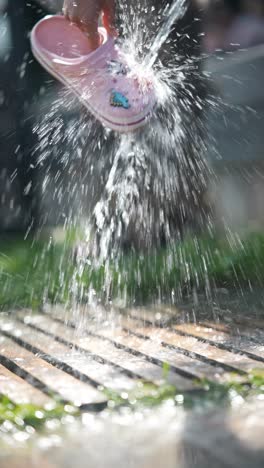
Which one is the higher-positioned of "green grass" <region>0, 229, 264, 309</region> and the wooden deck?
the wooden deck

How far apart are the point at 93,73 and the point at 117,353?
48.8 inches

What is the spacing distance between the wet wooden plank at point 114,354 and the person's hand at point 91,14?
127 cm

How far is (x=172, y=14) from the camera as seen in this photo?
555 cm

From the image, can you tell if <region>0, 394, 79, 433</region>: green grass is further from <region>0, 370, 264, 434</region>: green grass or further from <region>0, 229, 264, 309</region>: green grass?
<region>0, 229, 264, 309</region>: green grass

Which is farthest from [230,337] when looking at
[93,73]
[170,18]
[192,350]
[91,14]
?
[170,18]

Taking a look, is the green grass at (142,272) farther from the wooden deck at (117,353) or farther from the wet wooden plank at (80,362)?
the wet wooden plank at (80,362)

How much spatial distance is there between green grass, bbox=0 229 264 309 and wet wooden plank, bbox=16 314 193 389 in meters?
0.55

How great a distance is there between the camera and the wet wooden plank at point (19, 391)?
236 centimetres

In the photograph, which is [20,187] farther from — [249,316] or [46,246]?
[249,316]

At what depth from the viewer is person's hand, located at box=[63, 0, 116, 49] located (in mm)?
3254

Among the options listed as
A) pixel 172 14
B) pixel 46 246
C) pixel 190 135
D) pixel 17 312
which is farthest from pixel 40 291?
pixel 172 14

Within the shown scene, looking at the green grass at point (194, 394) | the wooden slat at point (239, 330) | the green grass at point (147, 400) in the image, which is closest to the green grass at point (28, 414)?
the green grass at point (147, 400)

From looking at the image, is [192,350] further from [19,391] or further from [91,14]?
[91,14]

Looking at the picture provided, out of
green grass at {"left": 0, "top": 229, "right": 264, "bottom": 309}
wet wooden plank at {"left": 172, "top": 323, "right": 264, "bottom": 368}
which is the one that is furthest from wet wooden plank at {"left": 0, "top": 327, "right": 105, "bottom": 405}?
green grass at {"left": 0, "top": 229, "right": 264, "bottom": 309}
